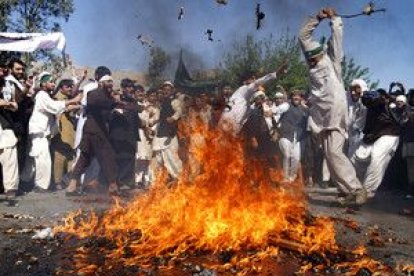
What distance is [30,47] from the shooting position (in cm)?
1252

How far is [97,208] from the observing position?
26.0ft

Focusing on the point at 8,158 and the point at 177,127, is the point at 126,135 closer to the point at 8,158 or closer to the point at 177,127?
the point at 177,127

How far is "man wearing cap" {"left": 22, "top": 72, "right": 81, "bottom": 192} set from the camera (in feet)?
33.0

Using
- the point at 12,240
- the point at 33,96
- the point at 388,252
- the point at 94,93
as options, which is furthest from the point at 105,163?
the point at 388,252

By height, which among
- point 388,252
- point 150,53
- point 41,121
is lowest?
point 388,252

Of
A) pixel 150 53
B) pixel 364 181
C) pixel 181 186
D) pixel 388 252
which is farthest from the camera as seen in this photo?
pixel 150 53

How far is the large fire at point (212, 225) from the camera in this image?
16.5 ft

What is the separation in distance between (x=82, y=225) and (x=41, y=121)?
4341 mm

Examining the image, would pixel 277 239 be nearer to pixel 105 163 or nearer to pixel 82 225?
pixel 82 225

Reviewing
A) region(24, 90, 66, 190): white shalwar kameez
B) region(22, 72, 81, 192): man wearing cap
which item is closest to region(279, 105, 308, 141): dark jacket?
region(22, 72, 81, 192): man wearing cap

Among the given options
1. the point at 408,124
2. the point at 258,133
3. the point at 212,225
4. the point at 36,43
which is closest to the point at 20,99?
the point at 36,43

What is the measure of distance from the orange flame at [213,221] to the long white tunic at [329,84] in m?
2.40

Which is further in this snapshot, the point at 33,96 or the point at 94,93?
the point at 33,96

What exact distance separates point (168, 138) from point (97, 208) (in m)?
3.46
